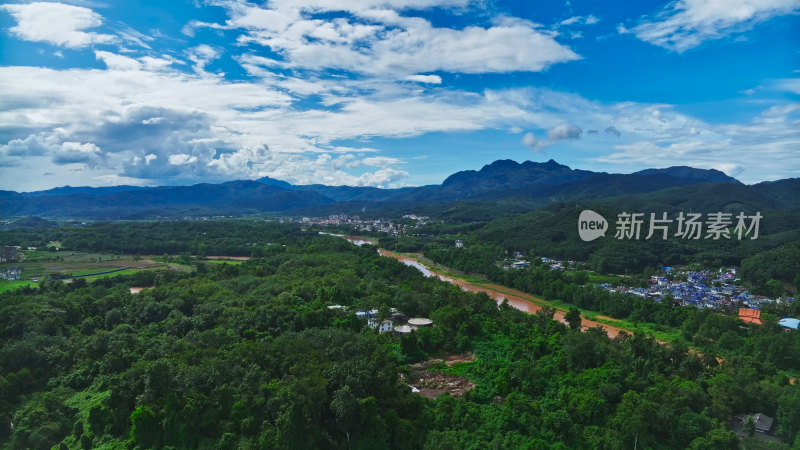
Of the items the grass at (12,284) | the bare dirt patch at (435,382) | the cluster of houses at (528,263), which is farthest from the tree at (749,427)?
the grass at (12,284)

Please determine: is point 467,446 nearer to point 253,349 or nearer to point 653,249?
point 253,349

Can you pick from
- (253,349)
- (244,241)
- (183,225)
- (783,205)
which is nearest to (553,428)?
(253,349)

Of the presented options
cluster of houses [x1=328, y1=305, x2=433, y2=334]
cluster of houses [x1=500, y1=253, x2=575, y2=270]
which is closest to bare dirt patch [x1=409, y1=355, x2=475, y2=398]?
cluster of houses [x1=328, y1=305, x2=433, y2=334]

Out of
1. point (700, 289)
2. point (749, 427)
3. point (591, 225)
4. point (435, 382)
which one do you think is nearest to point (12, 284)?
point (435, 382)

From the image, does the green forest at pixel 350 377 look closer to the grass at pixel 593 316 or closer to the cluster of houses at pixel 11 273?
the grass at pixel 593 316

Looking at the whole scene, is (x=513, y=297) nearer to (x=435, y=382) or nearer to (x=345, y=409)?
(x=435, y=382)

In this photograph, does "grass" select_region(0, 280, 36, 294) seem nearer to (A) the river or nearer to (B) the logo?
(A) the river
